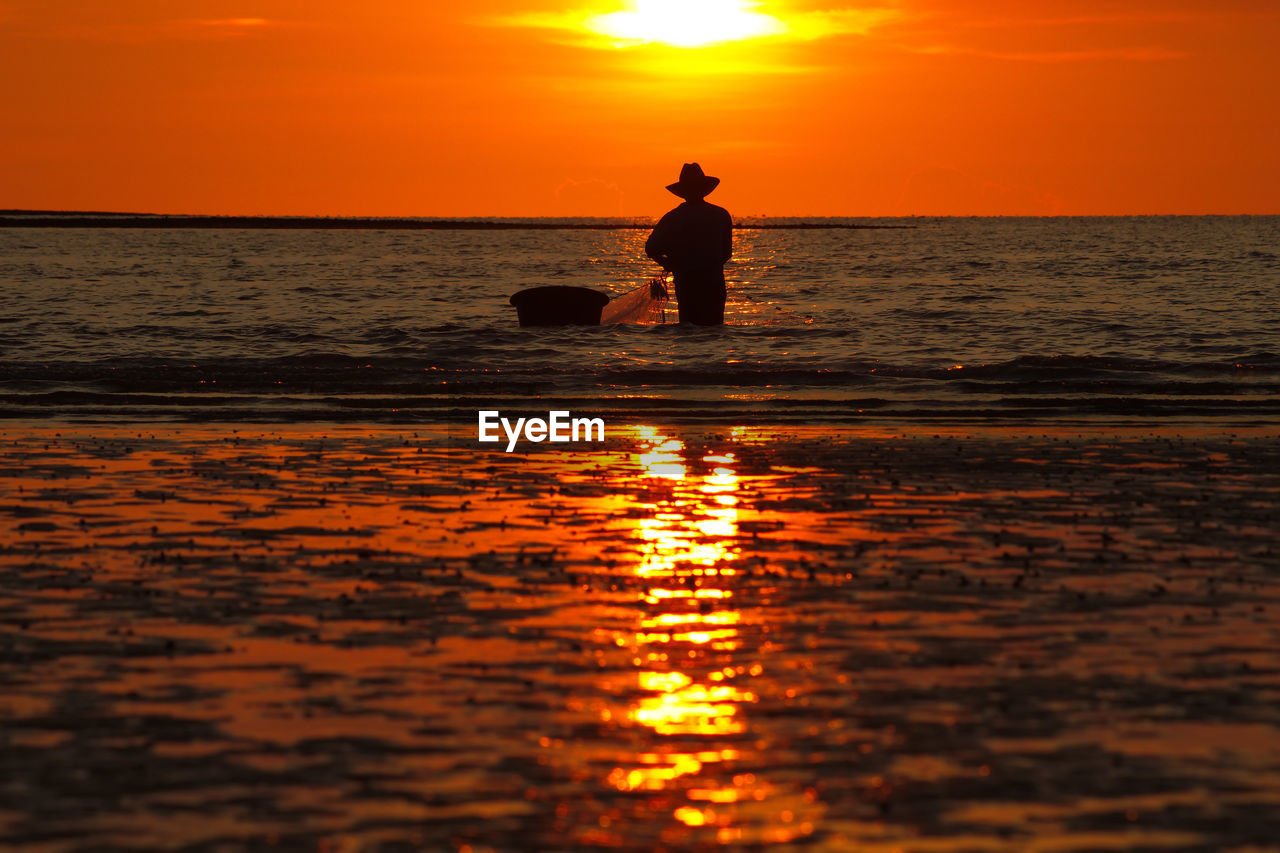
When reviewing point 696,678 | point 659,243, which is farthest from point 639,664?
point 659,243

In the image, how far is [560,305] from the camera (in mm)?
32062

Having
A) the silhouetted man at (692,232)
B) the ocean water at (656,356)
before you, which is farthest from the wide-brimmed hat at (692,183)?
the ocean water at (656,356)

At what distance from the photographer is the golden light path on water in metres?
5.24

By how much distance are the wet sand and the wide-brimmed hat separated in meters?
13.0

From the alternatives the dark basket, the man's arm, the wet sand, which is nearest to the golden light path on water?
the wet sand

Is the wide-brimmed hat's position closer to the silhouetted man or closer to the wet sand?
the silhouetted man

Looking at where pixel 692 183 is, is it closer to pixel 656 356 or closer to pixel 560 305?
pixel 656 356

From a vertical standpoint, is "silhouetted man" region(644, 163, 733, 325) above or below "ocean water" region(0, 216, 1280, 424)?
above

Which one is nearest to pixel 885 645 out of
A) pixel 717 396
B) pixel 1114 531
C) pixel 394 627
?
pixel 394 627

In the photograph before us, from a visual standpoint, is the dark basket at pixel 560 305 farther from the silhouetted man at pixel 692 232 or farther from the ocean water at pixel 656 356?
the silhouetted man at pixel 692 232

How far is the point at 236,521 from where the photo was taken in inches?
419

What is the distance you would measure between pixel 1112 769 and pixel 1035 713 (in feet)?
2.15

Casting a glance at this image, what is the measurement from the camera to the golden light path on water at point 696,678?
524 cm

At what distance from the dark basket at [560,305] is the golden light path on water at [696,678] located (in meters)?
20.2
